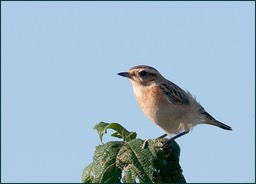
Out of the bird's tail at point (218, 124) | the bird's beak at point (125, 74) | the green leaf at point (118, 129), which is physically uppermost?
the bird's beak at point (125, 74)

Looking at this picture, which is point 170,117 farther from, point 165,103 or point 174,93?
point 174,93

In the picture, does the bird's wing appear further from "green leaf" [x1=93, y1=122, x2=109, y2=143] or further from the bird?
"green leaf" [x1=93, y1=122, x2=109, y2=143]

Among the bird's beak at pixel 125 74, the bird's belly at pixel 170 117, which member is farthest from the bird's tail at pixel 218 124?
the bird's beak at pixel 125 74

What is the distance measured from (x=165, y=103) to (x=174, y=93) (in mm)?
405

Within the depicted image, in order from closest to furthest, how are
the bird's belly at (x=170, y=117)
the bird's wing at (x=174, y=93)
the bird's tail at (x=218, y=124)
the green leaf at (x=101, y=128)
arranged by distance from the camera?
the green leaf at (x=101, y=128) → the bird's belly at (x=170, y=117) → the bird's wing at (x=174, y=93) → the bird's tail at (x=218, y=124)

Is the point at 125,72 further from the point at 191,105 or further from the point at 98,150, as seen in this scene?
the point at 98,150

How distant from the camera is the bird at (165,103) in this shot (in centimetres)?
1042

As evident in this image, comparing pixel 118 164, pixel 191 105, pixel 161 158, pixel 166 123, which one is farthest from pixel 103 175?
pixel 191 105

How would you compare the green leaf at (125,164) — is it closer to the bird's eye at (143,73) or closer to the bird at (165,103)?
the bird at (165,103)

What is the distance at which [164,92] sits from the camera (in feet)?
35.9

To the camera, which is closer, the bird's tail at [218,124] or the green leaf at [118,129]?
the green leaf at [118,129]

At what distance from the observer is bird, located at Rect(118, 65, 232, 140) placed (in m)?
10.4

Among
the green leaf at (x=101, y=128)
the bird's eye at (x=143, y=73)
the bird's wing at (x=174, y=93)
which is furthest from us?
the bird's eye at (x=143, y=73)

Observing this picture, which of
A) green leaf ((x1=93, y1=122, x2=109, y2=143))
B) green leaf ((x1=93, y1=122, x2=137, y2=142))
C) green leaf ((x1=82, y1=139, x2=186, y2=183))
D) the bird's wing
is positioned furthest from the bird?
green leaf ((x1=82, y1=139, x2=186, y2=183))
